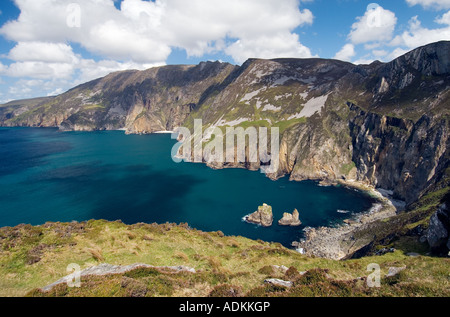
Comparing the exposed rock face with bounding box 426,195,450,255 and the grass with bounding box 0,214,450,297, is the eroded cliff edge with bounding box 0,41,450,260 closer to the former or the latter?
the exposed rock face with bounding box 426,195,450,255

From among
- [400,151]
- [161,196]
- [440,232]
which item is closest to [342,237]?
[440,232]

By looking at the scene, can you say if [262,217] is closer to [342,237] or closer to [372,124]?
[342,237]

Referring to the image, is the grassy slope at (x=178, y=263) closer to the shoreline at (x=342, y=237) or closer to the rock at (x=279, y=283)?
the rock at (x=279, y=283)

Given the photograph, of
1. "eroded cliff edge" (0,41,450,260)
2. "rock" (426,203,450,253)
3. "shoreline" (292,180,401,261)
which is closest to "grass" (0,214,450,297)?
"rock" (426,203,450,253)
